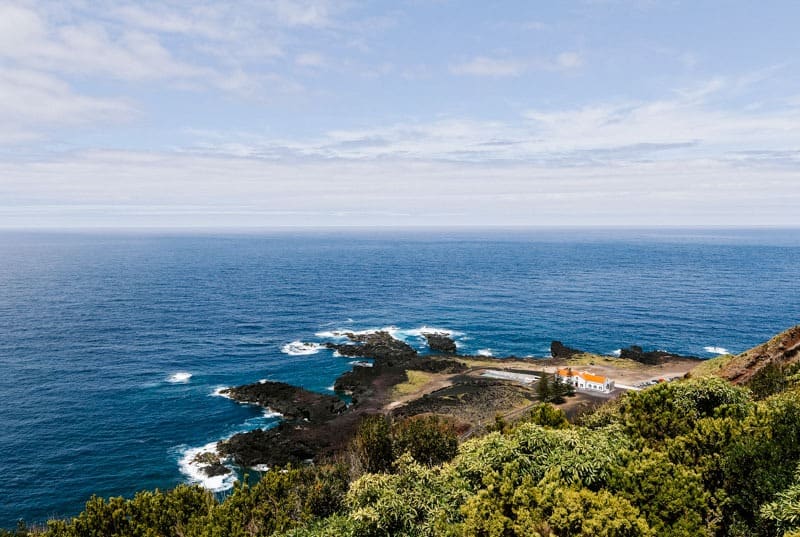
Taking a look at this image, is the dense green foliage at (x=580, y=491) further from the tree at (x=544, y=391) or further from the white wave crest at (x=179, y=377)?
the white wave crest at (x=179, y=377)

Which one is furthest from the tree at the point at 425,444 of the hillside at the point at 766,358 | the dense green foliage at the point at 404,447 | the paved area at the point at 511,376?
the paved area at the point at 511,376

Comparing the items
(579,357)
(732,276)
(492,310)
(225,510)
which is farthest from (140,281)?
(732,276)

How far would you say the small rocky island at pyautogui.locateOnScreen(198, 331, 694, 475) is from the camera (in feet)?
196

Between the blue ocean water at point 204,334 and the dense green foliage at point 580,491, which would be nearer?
the dense green foliage at point 580,491

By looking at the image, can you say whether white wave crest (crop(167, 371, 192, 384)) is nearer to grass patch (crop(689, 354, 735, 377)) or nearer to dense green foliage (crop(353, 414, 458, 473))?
dense green foliage (crop(353, 414, 458, 473))

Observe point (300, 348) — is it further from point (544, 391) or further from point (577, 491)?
point (577, 491)

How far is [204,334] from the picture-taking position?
107500 mm

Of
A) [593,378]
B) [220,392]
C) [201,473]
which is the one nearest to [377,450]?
[201,473]

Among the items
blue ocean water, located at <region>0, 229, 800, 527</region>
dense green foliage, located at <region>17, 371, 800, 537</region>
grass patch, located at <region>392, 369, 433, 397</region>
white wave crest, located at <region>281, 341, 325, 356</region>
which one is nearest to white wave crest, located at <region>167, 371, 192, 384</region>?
blue ocean water, located at <region>0, 229, 800, 527</region>

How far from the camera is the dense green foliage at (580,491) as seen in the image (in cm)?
1820

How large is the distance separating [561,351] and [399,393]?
39.8 m

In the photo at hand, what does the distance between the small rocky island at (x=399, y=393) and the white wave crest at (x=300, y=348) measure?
3.20 meters

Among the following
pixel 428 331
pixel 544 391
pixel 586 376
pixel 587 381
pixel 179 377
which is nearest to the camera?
pixel 544 391

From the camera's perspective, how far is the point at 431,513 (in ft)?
71.6
